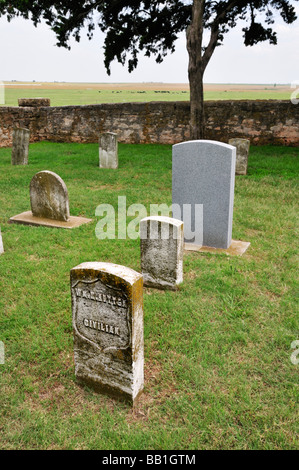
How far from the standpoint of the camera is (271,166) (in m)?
9.98

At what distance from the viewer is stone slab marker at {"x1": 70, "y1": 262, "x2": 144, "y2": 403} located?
7.99ft

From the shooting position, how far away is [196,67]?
11.3 metres

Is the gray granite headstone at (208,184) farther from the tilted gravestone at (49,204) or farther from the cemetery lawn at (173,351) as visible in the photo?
the tilted gravestone at (49,204)

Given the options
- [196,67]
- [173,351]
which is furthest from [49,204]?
[196,67]

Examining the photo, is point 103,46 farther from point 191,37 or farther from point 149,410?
point 149,410

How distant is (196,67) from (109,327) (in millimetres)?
10736

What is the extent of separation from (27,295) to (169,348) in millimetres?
1729

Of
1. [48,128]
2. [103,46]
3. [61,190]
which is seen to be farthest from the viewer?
[48,128]

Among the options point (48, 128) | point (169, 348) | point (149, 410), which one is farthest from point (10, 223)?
point (48, 128)

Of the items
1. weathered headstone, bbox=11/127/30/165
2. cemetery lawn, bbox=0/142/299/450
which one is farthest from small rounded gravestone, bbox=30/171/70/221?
weathered headstone, bbox=11/127/30/165

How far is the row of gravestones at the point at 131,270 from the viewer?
8.14 feet

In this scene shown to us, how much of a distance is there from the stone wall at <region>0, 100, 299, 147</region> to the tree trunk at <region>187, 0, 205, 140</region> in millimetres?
1621

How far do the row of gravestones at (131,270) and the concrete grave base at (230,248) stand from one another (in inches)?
3.5

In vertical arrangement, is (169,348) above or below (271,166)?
below
